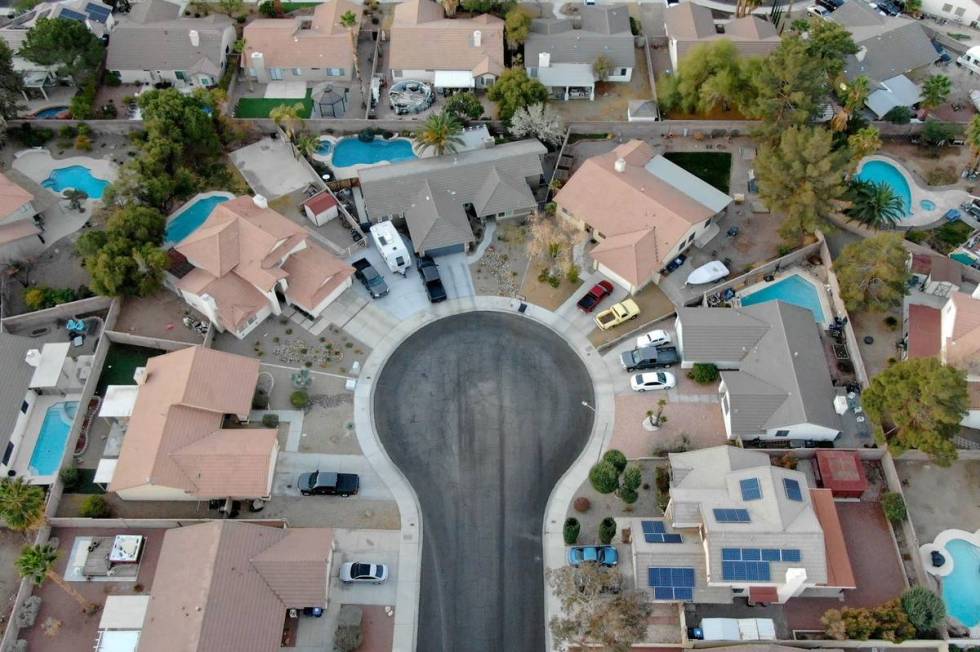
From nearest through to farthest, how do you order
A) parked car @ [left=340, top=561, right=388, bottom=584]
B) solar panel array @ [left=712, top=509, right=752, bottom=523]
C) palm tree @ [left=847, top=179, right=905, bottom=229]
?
solar panel array @ [left=712, top=509, right=752, bottom=523]
parked car @ [left=340, top=561, right=388, bottom=584]
palm tree @ [left=847, top=179, right=905, bottom=229]

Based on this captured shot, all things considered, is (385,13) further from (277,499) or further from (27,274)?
(277,499)

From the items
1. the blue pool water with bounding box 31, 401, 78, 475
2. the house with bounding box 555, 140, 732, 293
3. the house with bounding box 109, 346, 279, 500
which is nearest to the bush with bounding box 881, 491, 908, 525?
the house with bounding box 555, 140, 732, 293

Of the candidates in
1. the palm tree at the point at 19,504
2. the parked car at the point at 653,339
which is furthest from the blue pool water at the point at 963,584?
the palm tree at the point at 19,504

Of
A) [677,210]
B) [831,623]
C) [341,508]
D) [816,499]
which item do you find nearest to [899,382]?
[816,499]

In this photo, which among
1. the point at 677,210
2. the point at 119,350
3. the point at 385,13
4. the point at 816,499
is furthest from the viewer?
the point at 385,13

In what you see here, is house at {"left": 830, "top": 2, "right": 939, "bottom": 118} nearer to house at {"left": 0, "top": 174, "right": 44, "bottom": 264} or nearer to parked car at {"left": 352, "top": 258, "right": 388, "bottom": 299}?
parked car at {"left": 352, "top": 258, "right": 388, "bottom": 299}

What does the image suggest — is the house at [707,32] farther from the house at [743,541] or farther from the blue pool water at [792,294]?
the house at [743,541]

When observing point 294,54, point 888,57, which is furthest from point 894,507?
point 294,54
